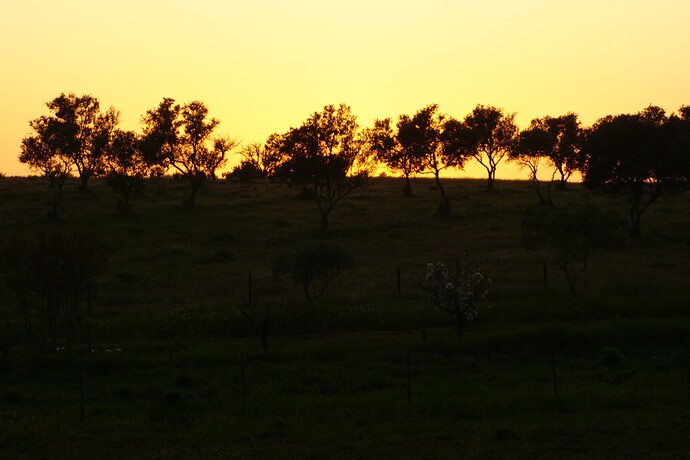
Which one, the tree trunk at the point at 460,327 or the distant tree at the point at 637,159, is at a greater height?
the distant tree at the point at 637,159

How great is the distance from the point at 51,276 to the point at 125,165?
164ft

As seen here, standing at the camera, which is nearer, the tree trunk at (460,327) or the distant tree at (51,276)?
the distant tree at (51,276)

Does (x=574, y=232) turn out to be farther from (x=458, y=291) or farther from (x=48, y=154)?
(x=48, y=154)

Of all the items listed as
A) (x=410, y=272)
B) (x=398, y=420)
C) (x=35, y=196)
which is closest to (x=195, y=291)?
(x=410, y=272)

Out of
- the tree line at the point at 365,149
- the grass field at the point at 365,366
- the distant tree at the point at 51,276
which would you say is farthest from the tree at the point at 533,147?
the distant tree at the point at 51,276

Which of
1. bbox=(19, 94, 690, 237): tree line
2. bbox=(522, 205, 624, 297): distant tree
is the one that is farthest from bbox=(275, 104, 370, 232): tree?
bbox=(522, 205, 624, 297): distant tree

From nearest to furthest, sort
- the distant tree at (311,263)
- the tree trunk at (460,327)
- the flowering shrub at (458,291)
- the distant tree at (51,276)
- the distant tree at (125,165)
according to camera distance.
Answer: the distant tree at (51,276) → the tree trunk at (460,327) → the flowering shrub at (458,291) → the distant tree at (311,263) → the distant tree at (125,165)

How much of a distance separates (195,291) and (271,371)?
17371mm

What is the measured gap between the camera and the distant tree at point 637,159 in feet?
209

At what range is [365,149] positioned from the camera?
78250 mm

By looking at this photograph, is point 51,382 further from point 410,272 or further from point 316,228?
point 316,228

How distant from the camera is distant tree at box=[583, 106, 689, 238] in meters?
63.8

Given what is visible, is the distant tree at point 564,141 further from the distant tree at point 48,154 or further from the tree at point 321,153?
the distant tree at point 48,154

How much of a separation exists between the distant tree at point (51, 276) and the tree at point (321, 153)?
136 ft
